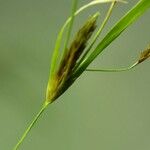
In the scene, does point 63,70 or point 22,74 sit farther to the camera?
point 22,74

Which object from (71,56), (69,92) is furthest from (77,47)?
(69,92)

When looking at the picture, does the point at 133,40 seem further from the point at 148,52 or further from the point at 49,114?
the point at 148,52

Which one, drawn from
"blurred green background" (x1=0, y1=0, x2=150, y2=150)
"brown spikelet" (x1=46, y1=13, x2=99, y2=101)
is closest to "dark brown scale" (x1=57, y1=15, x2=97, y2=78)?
"brown spikelet" (x1=46, y1=13, x2=99, y2=101)

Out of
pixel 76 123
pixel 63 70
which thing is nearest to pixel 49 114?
pixel 76 123

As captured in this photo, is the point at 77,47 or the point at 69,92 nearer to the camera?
the point at 77,47

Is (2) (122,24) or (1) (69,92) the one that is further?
(1) (69,92)

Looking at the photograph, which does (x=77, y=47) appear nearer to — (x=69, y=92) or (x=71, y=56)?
(x=71, y=56)

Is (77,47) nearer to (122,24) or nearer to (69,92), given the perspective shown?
(122,24)

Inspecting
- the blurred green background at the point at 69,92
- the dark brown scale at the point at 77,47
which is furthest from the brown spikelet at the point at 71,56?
the blurred green background at the point at 69,92
